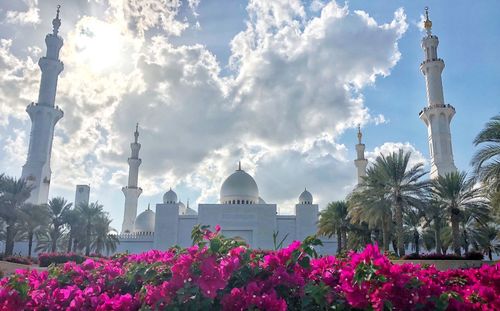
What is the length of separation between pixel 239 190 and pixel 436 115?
60.3ft

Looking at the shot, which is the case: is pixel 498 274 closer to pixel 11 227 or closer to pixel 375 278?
pixel 375 278

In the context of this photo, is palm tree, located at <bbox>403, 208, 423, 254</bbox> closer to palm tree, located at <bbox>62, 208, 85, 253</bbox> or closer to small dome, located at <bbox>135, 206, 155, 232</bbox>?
palm tree, located at <bbox>62, 208, 85, 253</bbox>

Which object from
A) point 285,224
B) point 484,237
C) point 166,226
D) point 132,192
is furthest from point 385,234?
point 132,192

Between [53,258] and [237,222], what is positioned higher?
[237,222]

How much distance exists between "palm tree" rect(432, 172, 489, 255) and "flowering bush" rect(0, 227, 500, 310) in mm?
20847

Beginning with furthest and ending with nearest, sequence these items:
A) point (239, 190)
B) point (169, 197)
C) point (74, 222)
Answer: point (169, 197) < point (239, 190) < point (74, 222)

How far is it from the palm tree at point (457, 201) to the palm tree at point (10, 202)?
2511cm

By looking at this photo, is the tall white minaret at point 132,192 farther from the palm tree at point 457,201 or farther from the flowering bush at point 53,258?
the palm tree at point 457,201

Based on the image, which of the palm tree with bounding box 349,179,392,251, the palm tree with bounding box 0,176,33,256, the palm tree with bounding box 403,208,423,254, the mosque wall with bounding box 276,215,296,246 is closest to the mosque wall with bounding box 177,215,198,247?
the mosque wall with bounding box 276,215,296,246

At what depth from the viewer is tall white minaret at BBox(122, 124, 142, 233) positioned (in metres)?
47.7

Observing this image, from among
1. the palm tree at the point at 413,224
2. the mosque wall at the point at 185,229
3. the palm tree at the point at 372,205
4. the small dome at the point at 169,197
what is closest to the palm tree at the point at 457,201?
the palm tree at the point at 413,224

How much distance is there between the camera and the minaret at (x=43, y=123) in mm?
39625

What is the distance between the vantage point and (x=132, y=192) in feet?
156

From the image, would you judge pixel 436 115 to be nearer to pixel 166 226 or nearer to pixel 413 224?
pixel 413 224
